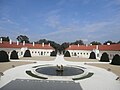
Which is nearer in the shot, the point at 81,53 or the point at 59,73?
the point at 59,73

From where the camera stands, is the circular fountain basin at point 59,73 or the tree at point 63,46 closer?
the circular fountain basin at point 59,73

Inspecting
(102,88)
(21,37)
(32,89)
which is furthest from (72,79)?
(21,37)

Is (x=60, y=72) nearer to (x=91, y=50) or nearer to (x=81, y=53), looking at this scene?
(x=91, y=50)

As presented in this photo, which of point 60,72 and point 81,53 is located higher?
point 81,53

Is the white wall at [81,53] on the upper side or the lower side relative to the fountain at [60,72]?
upper

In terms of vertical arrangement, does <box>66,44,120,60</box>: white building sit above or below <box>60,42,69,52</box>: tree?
below

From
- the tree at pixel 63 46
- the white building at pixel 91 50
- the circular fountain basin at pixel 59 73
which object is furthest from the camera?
the tree at pixel 63 46

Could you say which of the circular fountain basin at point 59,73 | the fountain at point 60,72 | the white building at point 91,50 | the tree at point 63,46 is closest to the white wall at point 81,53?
the white building at point 91,50

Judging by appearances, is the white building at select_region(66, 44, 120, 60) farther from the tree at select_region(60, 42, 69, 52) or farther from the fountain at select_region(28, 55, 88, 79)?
the tree at select_region(60, 42, 69, 52)

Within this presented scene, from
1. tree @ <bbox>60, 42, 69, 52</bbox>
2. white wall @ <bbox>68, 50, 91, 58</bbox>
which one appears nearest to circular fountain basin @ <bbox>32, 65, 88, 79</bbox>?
white wall @ <bbox>68, 50, 91, 58</bbox>

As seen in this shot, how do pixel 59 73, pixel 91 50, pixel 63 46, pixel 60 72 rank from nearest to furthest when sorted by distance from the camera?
pixel 59 73 < pixel 60 72 < pixel 91 50 < pixel 63 46

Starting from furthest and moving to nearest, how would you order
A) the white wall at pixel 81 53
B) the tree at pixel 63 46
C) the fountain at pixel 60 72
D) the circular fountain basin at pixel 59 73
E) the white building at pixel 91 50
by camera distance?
1. the tree at pixel 63 46
2. the white wall at pixel 81 53
3. the white building at pixel 91 50
4. the fountain at pixel 60 72
5. the circular fountain basin at pixel 59 73

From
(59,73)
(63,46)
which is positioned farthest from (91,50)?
(63,46)

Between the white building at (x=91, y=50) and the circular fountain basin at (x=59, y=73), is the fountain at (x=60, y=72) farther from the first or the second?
the white building at (x=91, y=50)
